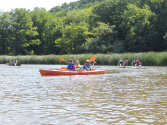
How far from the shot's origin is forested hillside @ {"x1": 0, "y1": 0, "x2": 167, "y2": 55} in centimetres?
5738

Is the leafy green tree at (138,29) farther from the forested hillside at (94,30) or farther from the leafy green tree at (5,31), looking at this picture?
the leafy green tree at (5,31)

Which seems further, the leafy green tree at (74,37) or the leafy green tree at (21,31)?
the leafy green tree at (21,31)

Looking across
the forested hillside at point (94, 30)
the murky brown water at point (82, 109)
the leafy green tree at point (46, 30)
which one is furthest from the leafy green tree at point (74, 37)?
the murky brown water at point (82, 109)

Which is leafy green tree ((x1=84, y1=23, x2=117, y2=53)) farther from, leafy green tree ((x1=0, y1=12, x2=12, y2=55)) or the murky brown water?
the murky brown water

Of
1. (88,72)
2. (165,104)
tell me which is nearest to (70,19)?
(88,72)

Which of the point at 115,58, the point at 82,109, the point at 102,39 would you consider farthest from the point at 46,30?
the point at 82,109

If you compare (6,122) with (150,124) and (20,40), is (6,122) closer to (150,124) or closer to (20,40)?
(150,124)

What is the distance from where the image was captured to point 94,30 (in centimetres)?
6203

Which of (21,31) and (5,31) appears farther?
(5,31)

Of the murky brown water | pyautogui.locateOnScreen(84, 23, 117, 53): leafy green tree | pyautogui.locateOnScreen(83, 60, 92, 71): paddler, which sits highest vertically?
pyautogui.locateOnScreen(84, 23, 117, 53): leafy green tree

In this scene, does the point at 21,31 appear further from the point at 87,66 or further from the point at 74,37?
the point at 87,66

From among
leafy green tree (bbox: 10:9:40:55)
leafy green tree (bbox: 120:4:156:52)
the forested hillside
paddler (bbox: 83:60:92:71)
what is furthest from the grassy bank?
leafy green tree (bbox: 10:9:40:55)

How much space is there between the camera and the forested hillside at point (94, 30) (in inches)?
2259

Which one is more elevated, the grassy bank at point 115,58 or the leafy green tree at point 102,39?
the leafy green tree at point 102,39
